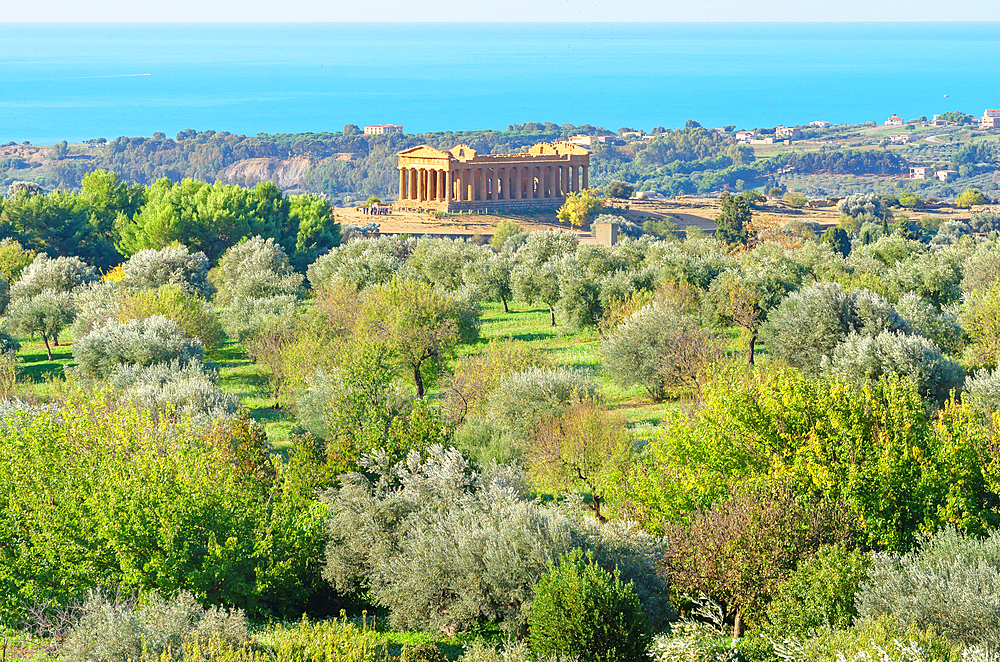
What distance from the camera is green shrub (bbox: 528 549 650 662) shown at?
17.1m

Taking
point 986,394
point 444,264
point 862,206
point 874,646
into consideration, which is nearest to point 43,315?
point 444,264

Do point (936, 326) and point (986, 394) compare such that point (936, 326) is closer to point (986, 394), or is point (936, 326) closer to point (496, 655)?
point (986, 394)

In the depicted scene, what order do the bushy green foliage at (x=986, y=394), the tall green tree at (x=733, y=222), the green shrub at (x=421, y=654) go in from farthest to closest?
the tall green tree at (x=733, y=222), the bushy green foliage at (x=986, y=394), the green shrub at (x=421, y=654)

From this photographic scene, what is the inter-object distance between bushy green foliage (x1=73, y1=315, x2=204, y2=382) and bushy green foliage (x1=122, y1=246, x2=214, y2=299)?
15.6 meters

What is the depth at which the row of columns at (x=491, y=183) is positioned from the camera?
111438 mm

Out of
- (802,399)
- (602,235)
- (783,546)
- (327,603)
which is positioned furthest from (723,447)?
(602,235)

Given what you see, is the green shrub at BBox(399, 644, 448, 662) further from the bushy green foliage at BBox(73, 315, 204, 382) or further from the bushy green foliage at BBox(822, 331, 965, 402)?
the bushy green foliage at BBox(73, 315, 204, 382)

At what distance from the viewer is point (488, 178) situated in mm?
114562

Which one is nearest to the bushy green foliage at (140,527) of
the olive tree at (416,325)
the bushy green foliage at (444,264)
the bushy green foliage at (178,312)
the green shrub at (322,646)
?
the green shrub at (322,646)

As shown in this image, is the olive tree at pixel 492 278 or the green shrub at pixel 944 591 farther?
the olive tree at pixel 492 278

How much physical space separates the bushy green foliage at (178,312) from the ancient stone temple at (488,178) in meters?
64.7

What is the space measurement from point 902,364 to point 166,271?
36.9 m

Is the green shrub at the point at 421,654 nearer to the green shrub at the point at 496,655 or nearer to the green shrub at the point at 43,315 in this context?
the green shrub at the point at 496,655

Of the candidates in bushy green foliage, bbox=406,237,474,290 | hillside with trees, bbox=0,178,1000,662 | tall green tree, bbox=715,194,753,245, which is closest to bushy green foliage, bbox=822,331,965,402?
hillside with trees, bbox=0,178,1000,662
